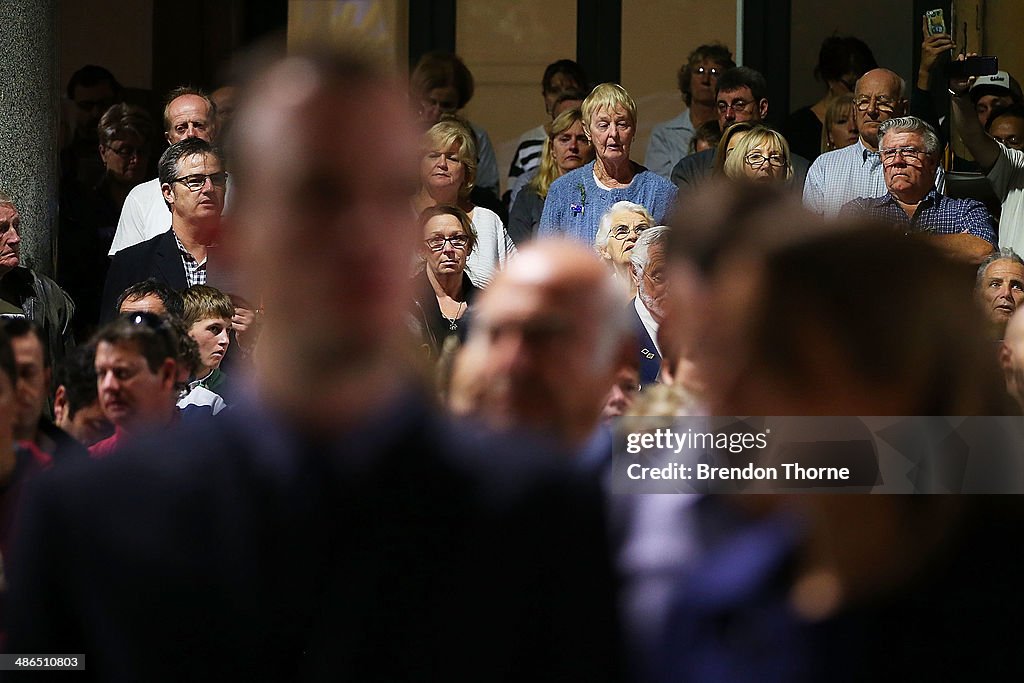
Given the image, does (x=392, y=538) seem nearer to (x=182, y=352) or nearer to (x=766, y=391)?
(x=766, y=391)

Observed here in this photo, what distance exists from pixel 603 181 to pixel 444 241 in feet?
2.95

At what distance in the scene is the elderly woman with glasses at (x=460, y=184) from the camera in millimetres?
4609

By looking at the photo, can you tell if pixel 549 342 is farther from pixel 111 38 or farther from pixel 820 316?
pixel 111 38

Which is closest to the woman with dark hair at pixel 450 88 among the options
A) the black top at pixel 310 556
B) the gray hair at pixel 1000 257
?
the gray hair at pixel 1000 257

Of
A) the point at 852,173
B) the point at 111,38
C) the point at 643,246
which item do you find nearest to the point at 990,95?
the point at 852,173

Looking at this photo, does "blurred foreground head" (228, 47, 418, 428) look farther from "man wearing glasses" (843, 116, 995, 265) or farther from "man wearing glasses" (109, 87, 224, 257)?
"man wearing glasses" (109, 87, 224, 257)

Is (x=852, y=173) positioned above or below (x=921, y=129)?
below

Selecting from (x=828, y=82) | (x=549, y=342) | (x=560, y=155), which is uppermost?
(x=828, y=82)

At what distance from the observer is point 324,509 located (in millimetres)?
878

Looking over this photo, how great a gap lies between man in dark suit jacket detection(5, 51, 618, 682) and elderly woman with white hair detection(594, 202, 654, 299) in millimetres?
2991

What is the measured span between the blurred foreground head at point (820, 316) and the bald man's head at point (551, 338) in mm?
149

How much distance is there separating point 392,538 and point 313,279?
0.18 meters

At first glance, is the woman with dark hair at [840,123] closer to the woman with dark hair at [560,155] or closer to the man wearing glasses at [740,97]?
the man wearing glasses at [740,97]

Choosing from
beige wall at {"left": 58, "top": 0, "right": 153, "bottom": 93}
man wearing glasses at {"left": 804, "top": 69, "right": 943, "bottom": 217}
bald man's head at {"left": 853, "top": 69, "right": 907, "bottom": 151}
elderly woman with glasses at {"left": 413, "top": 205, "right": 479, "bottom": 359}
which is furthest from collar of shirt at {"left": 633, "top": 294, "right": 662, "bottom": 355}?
beige wall at {"left": 58, "top": 0, "right": 153, "bottom": 93}
